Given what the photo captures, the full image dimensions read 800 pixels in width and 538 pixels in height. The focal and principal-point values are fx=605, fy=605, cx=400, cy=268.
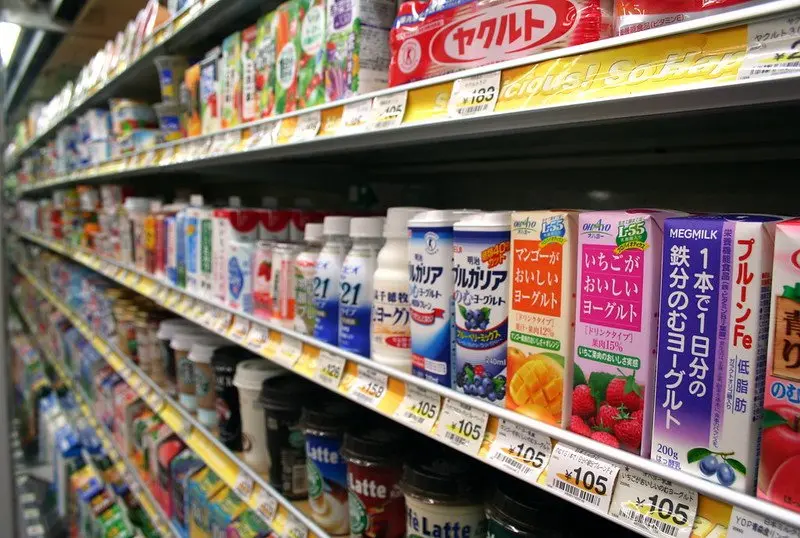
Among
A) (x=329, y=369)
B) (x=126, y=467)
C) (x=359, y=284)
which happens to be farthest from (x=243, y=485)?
(x=126, y=467)

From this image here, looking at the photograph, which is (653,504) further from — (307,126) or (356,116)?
(307,126)

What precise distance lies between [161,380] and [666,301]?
1972 mm

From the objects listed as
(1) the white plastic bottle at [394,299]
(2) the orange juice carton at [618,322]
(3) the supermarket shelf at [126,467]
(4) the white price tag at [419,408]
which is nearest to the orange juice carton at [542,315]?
(2) the orange juice carton at [618,322]

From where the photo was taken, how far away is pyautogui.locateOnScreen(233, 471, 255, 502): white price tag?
140 centimetres

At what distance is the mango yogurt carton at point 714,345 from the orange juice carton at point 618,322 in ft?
0.06

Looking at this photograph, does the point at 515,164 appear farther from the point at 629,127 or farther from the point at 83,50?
the point at 83,50

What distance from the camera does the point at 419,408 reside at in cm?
85

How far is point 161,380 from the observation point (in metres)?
2.17

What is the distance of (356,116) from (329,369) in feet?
1.41

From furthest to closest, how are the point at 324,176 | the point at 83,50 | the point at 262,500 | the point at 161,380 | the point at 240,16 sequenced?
the point at 83,50 < the point at 161,380 < the point at 324,176 < the point at 240,16 < the point at 262,500

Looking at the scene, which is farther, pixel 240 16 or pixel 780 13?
pixel 240 16

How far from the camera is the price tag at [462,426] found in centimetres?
75

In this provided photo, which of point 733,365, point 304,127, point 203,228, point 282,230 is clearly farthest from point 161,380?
point 733,365

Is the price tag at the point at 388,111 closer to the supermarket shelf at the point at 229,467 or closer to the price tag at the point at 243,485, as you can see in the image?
the supermarket shelf at the point at 229,467
